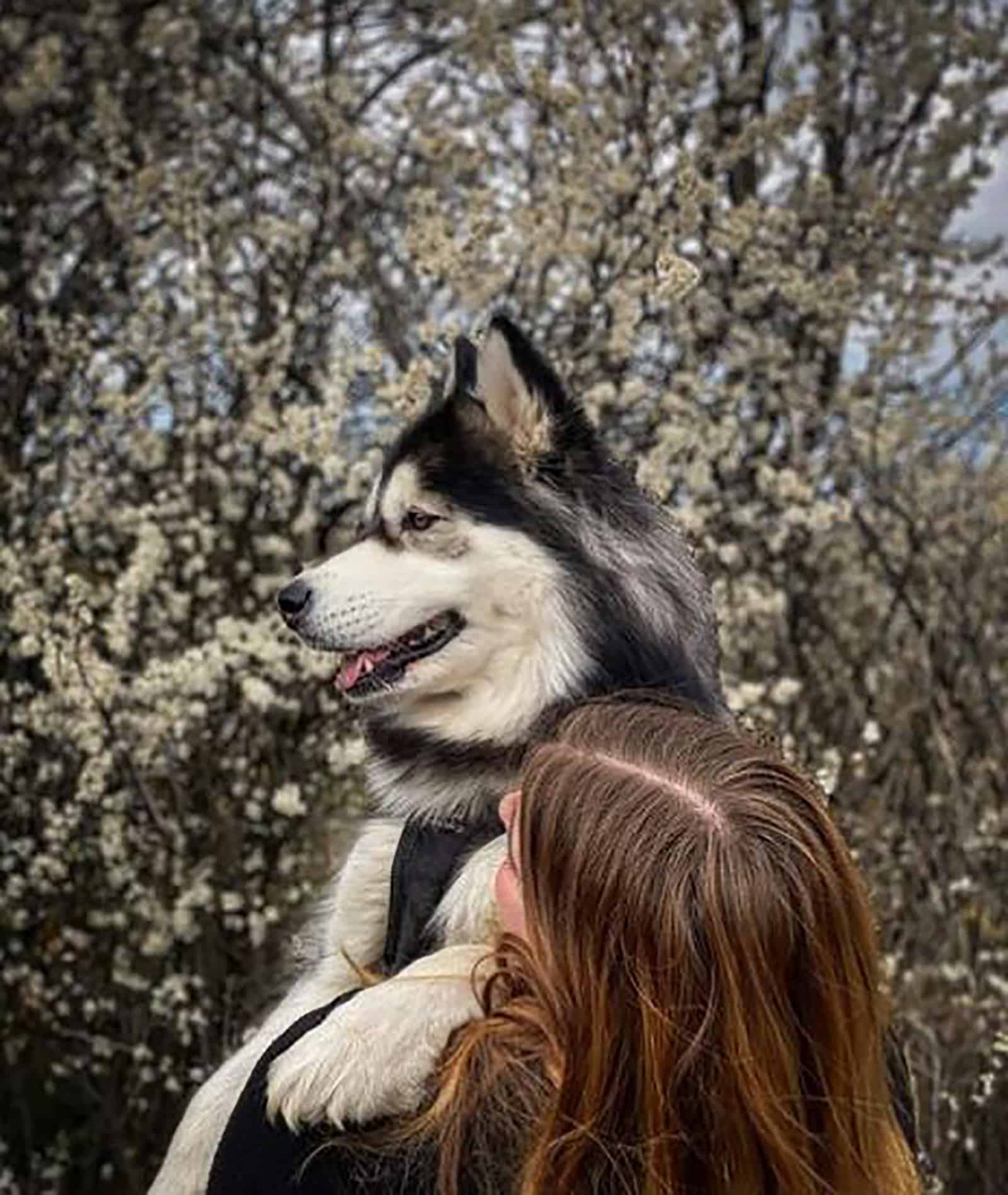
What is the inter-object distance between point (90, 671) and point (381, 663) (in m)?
2.11

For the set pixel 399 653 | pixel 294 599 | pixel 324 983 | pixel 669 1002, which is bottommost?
pixel 324 983

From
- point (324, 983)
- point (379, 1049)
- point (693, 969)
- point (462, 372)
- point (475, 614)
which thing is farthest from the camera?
point (462, 372)

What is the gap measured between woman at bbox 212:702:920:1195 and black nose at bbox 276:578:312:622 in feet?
3.46

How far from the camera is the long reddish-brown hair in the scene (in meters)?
1.36

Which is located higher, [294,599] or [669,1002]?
[294,599]

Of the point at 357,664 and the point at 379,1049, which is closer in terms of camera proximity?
the point at 379,1049

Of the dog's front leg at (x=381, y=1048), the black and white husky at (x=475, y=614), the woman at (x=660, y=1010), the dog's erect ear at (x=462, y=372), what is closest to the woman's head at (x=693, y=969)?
the woman at (x=660, y=1010)

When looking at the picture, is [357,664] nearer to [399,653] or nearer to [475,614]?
[399,653]

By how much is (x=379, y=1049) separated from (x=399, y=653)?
0.84 metres

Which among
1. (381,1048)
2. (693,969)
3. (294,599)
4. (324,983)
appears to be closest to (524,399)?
(294,599)

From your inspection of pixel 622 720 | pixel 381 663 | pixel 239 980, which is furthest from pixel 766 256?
A: pixel 622 720

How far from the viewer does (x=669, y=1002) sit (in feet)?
4.50

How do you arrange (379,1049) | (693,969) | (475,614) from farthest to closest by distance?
1. (475,614)
2. (379,1049)
3. (693,969)

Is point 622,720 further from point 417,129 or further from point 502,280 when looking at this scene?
point 417,129
